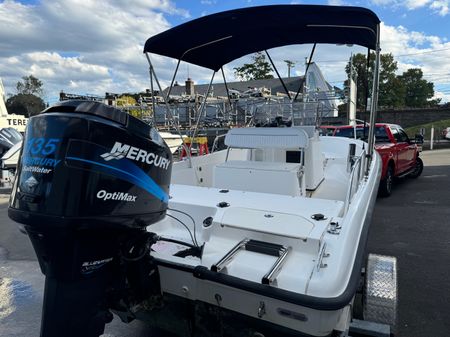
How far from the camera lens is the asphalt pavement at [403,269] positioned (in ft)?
9.69

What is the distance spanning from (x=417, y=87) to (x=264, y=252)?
2509 inches

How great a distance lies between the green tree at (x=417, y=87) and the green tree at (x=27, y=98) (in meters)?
51.9

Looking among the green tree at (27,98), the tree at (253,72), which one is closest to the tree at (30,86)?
the green tree at (27,98)

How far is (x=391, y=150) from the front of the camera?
7227 millimetres

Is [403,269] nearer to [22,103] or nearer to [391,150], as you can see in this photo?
[391,150]

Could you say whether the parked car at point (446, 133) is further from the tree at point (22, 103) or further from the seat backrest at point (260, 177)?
the tree at point (22, 103)

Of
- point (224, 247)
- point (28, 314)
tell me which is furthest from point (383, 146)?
point (28, 314)

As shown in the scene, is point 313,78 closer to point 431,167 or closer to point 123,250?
point 431,167

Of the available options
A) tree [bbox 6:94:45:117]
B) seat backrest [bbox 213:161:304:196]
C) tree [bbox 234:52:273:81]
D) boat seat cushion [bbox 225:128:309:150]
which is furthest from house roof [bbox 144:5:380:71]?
tree [bbox 6:94:45:117]

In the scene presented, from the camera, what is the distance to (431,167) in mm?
11289

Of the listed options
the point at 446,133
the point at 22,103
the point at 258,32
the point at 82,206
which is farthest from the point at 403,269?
the point at 22,103

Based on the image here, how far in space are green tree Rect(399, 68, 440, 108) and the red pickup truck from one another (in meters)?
52.6

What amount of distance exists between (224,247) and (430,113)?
30806 mm

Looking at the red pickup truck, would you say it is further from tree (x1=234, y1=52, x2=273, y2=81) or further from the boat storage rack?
tree (x1=234, y1=52, x2=273, y2=81)
